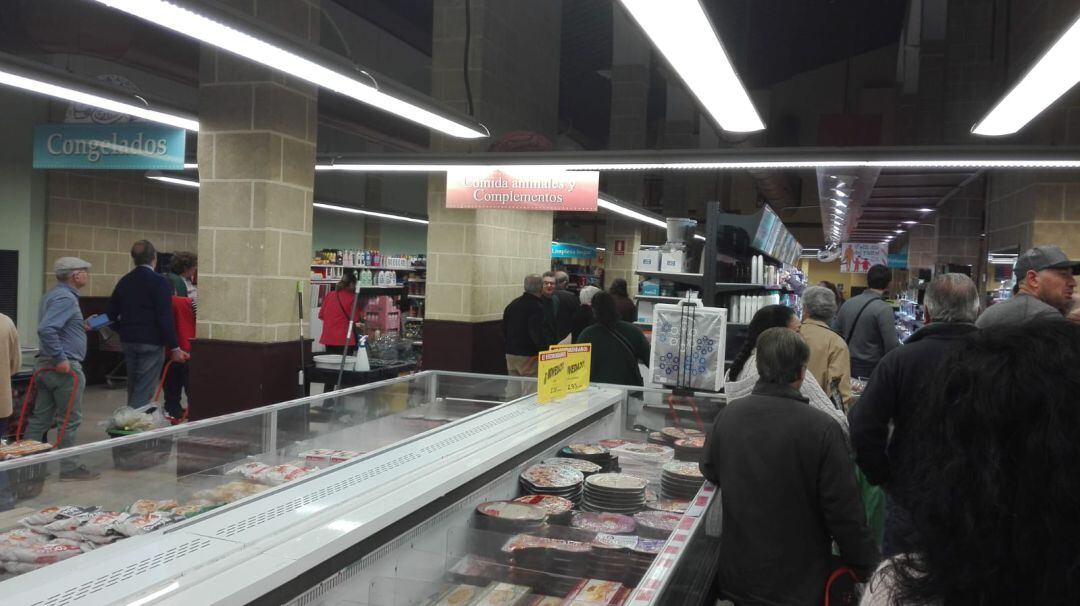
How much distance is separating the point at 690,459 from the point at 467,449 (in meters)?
1.39

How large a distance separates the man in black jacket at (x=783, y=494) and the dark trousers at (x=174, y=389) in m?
6.66

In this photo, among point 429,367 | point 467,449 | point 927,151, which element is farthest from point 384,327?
point 467,449

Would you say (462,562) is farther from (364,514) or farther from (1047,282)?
(1047,282)

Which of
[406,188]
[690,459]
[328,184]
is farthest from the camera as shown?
[406,188]

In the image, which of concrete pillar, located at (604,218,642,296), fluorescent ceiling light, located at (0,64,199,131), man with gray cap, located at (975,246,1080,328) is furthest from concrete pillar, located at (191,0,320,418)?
concrete pillar, located at (604,218,642,296)

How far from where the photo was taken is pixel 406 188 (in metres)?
21.2

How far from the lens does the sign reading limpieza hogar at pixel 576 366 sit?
4.20 meters

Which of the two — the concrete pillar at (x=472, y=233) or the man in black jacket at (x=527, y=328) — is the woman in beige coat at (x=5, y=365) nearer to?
the man in black jacket at (x=527, y=328)

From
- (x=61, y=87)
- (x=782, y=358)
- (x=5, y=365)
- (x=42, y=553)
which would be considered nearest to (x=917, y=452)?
(x=782, y=358)

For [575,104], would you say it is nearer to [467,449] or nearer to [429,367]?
[429,367]

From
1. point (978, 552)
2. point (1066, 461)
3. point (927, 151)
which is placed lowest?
point (978, 552)

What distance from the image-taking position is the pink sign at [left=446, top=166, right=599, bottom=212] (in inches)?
291

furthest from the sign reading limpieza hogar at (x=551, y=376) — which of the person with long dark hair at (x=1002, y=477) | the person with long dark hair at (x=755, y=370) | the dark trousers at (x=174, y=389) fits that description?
the dark trousers at (x=174, y=389)

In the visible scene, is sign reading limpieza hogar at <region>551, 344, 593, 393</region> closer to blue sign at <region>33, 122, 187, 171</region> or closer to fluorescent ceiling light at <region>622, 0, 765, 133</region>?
fluorescent ceiling light at <region>622, 0, 765, 133</region>
